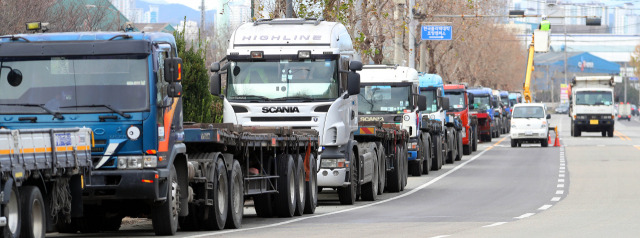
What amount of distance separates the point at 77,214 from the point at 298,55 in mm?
8316

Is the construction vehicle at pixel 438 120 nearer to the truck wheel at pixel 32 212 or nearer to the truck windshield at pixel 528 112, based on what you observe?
the truck windshield at pixel 528 112

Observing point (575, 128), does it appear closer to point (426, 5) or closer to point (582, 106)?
point (582, 106)

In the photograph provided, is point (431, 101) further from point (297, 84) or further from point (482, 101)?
point (482, 101)

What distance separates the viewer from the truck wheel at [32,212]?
43.9 ft

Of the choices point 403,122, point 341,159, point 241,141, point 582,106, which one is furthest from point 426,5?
point 241,141

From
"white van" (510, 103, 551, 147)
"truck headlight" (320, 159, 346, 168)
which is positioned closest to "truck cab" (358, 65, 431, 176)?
"truck headlight" (320, 159, 346, 168)

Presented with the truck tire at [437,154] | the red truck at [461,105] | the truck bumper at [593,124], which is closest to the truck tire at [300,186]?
the truck tire at [437,154]

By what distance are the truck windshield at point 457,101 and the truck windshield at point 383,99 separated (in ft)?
54.4

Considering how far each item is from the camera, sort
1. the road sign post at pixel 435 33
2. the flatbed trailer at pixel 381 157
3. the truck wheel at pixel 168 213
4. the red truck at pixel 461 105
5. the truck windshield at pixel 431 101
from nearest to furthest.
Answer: the truck wheel at pixel 168 213 < the flatbed trailer at pixel 381 157 < the truck windshield at pixel 431 101 < the red truck at pixel 461 105 < the road sign post at pixel 435 33

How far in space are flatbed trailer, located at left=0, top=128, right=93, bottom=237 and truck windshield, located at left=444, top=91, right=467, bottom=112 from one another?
35.4 metres

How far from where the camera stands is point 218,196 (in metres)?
17.5

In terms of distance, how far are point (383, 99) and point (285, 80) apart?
10640 millimetres

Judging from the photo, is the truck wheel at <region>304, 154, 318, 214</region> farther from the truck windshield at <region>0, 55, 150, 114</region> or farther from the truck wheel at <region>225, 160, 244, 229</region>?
the truck windshield at <region>0, 55, 150, 114</region>

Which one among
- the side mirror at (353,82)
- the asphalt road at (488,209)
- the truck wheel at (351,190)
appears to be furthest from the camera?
the truck wheel at (351,190)
